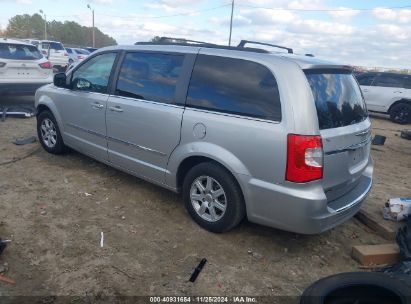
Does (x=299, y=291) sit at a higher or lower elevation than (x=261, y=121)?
lower

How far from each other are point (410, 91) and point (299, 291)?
1219cm

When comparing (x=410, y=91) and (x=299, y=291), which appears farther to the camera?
(x=410, y=91)

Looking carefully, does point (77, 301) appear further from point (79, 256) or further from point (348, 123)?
point (348, 123)

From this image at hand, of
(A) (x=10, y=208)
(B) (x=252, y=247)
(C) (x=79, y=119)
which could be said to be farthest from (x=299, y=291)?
(C) (x=79, y=119)

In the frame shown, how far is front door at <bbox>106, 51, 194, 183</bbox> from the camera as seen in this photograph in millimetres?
4035

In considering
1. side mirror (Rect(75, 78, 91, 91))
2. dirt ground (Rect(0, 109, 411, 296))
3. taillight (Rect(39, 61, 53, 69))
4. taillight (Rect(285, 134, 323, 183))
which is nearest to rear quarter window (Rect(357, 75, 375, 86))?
dirt ground (Rect(0, 109, 411, 296))

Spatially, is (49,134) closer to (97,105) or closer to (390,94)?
(97,105)

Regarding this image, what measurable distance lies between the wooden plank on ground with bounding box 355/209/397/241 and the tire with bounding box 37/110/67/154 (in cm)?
441

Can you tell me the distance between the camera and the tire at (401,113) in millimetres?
13062

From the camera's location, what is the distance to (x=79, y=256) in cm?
340

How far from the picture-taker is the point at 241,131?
343 cm

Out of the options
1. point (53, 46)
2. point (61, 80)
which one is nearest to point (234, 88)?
point (61, 80)

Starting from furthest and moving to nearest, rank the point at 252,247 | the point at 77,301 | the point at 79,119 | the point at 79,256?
A: the point at 79,119 < the point at 252,247 < the point at 79,256 < the point at 77,301

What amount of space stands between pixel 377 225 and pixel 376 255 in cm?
75
